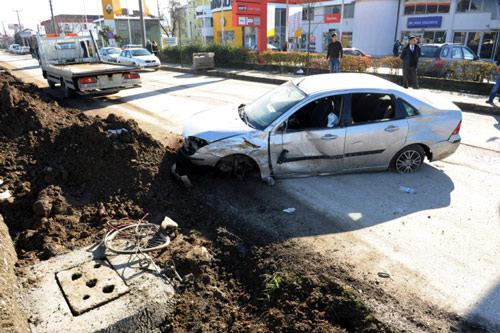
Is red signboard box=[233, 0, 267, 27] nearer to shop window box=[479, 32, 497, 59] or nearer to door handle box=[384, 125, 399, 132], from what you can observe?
shop window box=[479, 32, 497, 59]

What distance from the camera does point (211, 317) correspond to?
Result: 339 cm

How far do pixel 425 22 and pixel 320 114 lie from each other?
114ft

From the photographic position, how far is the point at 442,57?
17.6 m

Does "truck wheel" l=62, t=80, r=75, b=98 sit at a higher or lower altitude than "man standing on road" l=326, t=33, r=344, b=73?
lower

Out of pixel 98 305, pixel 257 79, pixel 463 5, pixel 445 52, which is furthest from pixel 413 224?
pixel 463 5

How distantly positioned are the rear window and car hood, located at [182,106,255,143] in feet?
50.1

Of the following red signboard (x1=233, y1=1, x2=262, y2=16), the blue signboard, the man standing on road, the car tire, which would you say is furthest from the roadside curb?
the blue signboard

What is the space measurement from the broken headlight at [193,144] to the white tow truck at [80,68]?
25.6ft

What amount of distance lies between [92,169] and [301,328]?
4.17 metres

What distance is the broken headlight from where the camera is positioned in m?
5.67

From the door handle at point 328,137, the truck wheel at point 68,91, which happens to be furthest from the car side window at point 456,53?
the truck wheel at point 68,91

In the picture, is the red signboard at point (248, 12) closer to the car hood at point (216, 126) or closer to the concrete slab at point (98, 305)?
the car hood at point (216, 126)

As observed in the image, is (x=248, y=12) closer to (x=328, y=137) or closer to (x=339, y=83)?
(x=339, y=83)

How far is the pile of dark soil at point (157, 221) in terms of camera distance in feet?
11.1
